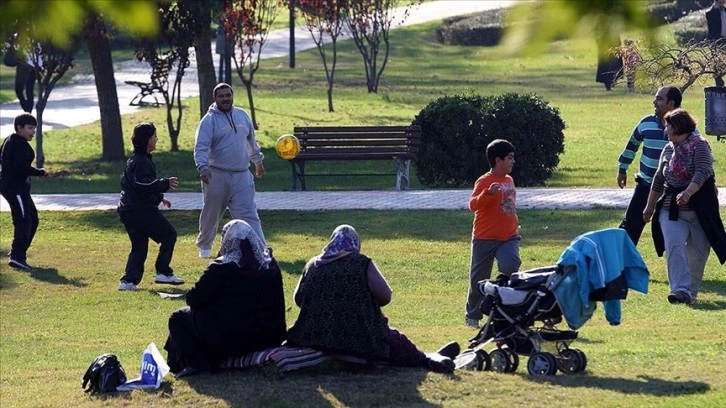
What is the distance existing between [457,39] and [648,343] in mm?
39911

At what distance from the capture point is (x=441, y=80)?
39.0 m

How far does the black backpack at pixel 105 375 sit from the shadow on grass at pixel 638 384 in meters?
2.57

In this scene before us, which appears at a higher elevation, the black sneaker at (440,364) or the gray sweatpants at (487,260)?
the gray sweatpants at (487,260)

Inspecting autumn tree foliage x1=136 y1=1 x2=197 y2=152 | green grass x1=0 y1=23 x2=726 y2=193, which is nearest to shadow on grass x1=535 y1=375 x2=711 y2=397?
green grass x1=0 y1=23 x2=726 y2=193

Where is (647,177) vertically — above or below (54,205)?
above

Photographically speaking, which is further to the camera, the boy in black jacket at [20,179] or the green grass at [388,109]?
the green grass at [388,109]

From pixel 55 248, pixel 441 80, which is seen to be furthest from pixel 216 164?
pixel 441 80

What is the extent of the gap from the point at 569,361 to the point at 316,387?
4.93 ft

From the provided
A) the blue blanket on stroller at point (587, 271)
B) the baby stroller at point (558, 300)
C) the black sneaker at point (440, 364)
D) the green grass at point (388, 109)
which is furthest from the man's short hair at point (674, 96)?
the black sneaker at point (440, 364)

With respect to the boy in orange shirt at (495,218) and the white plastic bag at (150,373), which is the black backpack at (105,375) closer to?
the white plastic bag at (150,373)

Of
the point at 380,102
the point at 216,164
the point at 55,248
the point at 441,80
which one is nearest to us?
the point at 216,164

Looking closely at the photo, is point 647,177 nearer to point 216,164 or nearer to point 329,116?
point 216,164

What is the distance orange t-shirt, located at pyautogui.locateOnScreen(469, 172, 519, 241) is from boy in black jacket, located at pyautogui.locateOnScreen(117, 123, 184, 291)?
381cm

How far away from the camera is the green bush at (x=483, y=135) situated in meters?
20.3
